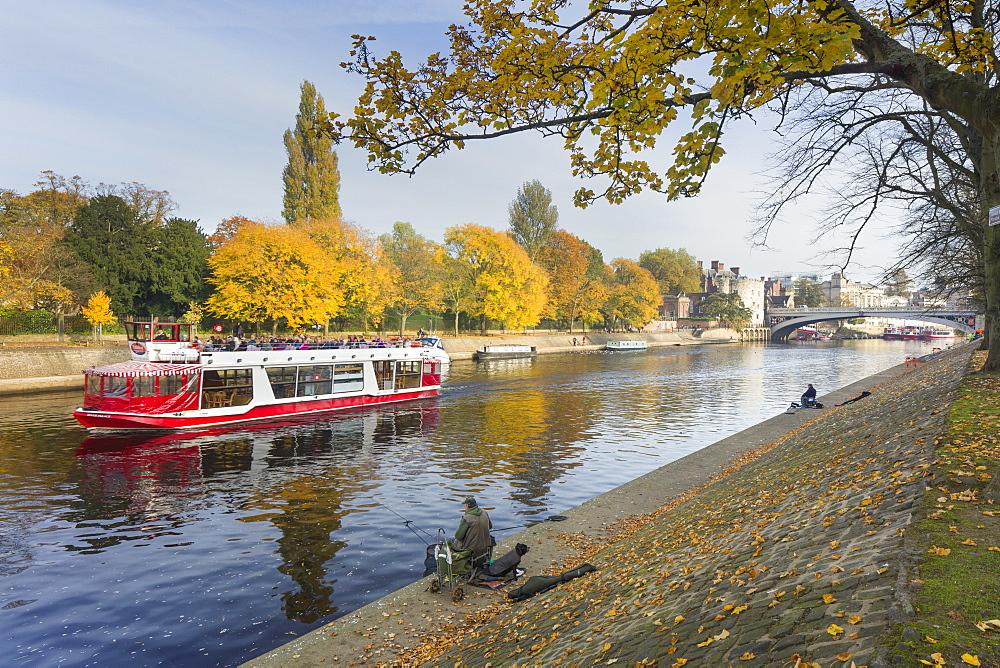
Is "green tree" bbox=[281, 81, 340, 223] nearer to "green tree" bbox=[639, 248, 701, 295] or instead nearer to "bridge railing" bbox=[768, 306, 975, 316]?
"bridge railing" bbox=[768, 306, 975, 316]

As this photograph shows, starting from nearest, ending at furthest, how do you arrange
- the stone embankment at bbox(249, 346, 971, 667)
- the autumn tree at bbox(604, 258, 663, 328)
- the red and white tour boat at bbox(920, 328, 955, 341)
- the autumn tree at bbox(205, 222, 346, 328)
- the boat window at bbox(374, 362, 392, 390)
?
the stone embankment at bbox(249, 346, 971, 667) < the boat window at bbox(374, 362, 392, 390) < the autumn tree at bbox(205, 222, 346, 328) < the autumn tree at bbox(604, 258, 663, 328) < the red and white tour boat at bbox(920, 328, 955, 341)

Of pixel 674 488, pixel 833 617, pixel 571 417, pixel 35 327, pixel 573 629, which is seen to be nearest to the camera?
pixel 833 617

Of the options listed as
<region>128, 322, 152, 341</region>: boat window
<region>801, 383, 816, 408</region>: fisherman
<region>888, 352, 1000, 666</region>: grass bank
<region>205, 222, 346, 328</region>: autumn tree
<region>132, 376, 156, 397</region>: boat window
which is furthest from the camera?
<region>205, 222, 346, 328</region>: autumn tree

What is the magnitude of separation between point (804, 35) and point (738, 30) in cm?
51

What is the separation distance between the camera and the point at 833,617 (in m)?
5.10

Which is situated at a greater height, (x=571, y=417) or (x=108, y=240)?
(x=108, y=240)

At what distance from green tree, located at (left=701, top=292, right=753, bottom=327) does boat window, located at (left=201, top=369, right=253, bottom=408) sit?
143 meters

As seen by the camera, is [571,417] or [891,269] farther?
[571,417]

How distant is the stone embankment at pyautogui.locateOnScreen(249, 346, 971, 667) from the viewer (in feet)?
17.5

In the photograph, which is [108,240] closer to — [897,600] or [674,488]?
[674,488]

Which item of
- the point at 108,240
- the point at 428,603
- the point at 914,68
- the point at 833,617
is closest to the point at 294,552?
the point at 428,603

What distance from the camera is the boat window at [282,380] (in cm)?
3225

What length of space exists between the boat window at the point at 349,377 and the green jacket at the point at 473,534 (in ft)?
84.1

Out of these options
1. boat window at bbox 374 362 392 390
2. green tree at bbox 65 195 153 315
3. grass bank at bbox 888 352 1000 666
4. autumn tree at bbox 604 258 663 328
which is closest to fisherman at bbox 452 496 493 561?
grass bank at bbox 888 352 1000 666
